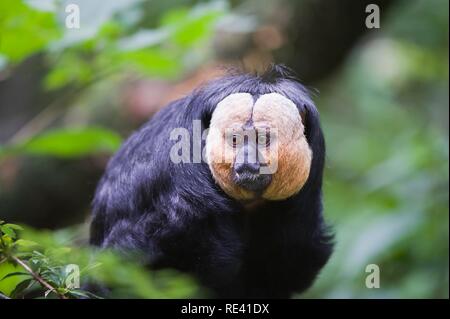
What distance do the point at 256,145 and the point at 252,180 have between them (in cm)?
7

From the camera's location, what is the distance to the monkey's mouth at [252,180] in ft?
4.64

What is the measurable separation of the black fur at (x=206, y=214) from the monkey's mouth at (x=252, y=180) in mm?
99

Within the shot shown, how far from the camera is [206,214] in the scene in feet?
5.06

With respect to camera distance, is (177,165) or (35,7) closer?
(177,165)

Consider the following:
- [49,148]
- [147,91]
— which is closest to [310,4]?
[147,91]

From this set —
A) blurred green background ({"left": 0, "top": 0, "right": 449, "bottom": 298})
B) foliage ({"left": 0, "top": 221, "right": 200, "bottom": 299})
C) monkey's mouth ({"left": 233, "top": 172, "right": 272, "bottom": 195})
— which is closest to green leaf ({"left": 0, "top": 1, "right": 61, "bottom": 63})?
blurred green background ({"left": 0, "top": 0, "right": 449, "bottom": 298})

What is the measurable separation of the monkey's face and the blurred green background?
2.60ft

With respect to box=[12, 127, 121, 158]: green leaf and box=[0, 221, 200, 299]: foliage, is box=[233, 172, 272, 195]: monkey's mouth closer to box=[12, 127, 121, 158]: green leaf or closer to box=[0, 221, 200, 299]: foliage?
box=[0, 221, 200, 299]: foliage

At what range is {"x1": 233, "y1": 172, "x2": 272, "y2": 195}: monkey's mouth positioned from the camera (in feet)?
4.64

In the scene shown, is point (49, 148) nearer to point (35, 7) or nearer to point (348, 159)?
point (35, 7)

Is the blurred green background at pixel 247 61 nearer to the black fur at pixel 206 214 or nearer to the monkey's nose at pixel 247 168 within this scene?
the black fur at pixel 206 214

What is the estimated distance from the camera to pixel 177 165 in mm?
1560

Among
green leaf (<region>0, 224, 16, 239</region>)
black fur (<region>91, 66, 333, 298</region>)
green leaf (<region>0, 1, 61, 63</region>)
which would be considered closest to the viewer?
green leaf (<region>0, 224, 16, 239</region>)
